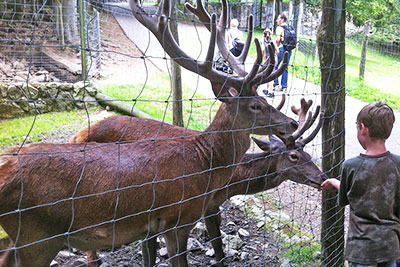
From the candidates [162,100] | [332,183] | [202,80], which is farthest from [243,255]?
[202,80]

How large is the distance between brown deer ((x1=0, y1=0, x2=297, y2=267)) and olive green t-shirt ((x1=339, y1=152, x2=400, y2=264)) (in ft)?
2.98

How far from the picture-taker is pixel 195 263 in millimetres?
4418

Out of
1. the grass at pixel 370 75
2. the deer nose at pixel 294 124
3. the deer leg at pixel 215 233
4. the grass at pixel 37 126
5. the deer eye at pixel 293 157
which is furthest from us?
the grass at pixel 370 75

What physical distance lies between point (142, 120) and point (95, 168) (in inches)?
64.9

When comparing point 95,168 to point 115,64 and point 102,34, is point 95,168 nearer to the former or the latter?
point 115,64

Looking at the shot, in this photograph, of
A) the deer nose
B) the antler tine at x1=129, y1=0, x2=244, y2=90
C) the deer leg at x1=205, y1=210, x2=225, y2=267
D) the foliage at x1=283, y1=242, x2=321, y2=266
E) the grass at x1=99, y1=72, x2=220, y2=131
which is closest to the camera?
the antler tine at x1=129, y1=0, x2=244, y2=90

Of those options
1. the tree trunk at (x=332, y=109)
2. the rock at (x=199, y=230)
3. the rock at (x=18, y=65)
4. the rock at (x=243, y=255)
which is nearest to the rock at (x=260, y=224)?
the rock at (x=243, y=255)

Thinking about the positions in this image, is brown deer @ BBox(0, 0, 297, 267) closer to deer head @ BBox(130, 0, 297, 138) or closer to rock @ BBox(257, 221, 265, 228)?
deer head @ BBox(130, 0, 297, 138)

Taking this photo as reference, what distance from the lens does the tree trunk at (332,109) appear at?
3416 mm

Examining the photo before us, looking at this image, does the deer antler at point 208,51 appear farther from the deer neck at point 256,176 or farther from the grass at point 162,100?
the grass at point 162,100

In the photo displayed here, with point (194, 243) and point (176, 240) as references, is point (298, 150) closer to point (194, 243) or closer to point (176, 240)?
point (194, 243)

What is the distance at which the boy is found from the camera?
2748 millimetres

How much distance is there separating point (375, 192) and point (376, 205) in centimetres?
9

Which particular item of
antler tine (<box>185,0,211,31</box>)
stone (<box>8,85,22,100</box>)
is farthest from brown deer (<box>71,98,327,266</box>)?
stone (<box>8,85,22,100</box>)
